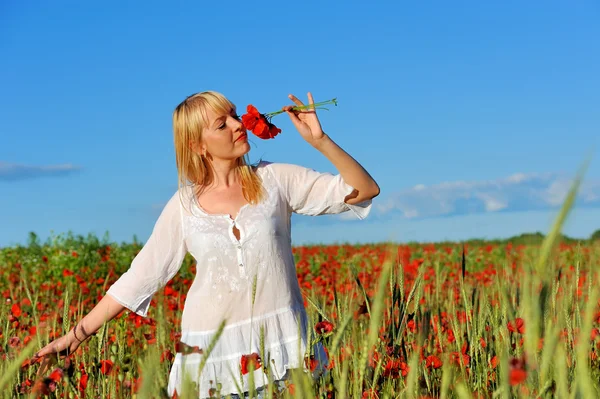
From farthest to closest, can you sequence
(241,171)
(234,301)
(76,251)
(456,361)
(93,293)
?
1. (76,251)
2. (93,293)
3. (241,171)
4. (234,301)
5. (456,361)

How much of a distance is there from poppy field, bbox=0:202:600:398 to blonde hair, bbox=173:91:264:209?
1.88ft

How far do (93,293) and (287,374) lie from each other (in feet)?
16.4

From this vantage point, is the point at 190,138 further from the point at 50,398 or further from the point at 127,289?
the point at 50,398

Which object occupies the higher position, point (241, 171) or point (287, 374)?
point (241, 171)

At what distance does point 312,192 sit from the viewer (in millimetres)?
2850

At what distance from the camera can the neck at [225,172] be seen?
2.89m

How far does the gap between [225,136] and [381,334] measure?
1.03 m

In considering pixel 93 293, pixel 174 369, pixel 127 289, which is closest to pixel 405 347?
pixel 174 369

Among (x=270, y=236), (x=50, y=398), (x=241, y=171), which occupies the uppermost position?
(x=241, y=171)

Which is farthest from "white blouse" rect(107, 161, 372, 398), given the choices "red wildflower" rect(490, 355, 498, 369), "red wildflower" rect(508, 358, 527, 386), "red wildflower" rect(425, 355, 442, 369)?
"red wildflower" rect(508, 358, 527, 386)

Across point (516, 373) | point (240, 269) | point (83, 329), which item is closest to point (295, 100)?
point (240, 269)

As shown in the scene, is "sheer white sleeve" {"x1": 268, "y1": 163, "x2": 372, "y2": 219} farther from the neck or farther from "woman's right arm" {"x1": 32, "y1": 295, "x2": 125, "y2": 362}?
"woman's right arm" {"x1": 32, "y1": 295, "x2": 125, "y2": 362}

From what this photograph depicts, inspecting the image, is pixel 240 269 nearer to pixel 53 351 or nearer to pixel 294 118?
pixel 294 118

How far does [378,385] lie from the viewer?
8.12 ft
